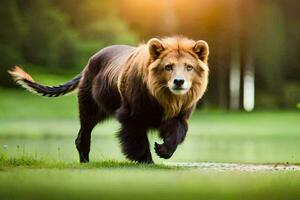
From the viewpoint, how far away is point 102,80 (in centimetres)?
725

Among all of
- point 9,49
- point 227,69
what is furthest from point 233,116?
point 9,49

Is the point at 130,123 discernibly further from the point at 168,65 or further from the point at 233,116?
the point at 233,116

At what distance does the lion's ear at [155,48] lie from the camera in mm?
6477

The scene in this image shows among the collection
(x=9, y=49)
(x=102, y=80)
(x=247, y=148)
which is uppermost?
(x=9, y=49)

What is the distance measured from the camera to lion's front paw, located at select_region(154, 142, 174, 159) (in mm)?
6262

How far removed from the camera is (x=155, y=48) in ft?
21.3

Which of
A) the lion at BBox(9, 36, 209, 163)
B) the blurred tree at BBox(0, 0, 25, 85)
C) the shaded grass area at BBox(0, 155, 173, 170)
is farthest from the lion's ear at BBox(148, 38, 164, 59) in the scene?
the blurred tree at BBox(0, 0, 25, 85)

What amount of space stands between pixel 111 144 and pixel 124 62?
8.88 feet

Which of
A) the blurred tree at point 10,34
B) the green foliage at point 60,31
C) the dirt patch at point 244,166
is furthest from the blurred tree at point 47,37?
the dirt patch at point 244,166

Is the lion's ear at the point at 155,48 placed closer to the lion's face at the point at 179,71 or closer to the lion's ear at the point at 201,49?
the lion's face at the point at 179,71

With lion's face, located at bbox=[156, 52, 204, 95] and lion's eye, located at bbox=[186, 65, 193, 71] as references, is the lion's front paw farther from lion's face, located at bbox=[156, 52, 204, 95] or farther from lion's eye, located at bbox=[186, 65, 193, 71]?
lion's eye, located at bbox=[186, 65, 193, 71]

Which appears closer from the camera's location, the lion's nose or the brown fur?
the lion's nose

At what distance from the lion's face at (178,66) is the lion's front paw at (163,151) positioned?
1.30 ft

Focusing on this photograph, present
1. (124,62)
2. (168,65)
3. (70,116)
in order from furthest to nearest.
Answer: (70,116) < (124,62) < (168,65)
